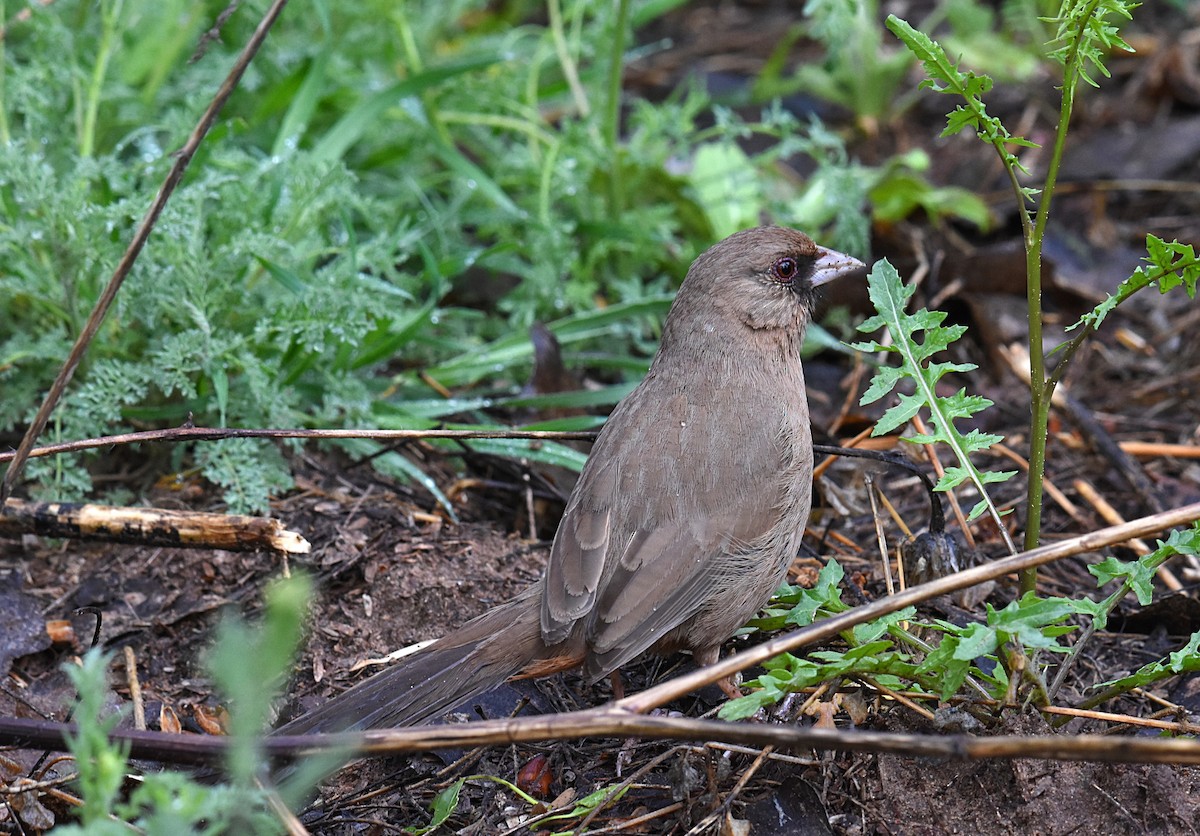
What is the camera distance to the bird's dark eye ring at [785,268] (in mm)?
3873

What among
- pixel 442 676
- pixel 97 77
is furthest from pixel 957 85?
pixel 97 77

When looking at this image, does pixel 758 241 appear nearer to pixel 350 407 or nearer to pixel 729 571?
pixel 729 571

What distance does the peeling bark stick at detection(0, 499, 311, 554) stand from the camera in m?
3.53

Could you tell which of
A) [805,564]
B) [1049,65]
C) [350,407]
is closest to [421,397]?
[350,407]

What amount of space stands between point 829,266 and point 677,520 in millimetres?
1115

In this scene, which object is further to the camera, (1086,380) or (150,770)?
(1086,380)

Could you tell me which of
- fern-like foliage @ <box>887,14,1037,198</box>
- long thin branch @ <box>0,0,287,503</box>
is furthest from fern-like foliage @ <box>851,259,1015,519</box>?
long thin branch @ <box>0,0,287,503</box>

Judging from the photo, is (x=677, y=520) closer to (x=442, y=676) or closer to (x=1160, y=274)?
(x=442, y=676)

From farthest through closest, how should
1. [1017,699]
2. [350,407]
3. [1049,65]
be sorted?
1. [1049,65]
2. [350,407]
3. [1017,699]

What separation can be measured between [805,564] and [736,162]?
2.18 m

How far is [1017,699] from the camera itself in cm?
300

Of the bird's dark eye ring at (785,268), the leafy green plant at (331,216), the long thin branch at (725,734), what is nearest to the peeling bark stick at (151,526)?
the leafy green plant at (331,216)

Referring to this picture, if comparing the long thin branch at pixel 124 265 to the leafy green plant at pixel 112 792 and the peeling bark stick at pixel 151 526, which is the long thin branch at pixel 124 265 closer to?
the peeling bark stick at pixel 151 526

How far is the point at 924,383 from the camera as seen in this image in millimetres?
3264
